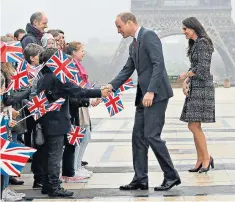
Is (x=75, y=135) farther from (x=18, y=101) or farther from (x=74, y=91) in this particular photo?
(x=18, y=101)

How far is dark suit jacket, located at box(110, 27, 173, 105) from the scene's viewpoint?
6.96 metres

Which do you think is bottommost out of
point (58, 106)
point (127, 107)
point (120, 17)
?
point (127, 107)

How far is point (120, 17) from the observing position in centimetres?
710

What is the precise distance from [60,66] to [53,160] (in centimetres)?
91

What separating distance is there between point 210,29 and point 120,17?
45.0 meters

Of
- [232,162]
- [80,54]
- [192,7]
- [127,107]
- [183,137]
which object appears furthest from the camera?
[192,7]

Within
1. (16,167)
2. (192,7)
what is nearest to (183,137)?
(16,167)

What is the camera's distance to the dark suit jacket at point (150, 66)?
6961mm

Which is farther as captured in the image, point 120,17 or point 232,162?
point 232,162

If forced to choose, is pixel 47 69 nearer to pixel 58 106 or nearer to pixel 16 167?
pixel 58 106

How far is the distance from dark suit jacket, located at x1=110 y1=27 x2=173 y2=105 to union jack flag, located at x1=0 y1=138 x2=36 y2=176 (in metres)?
1.61

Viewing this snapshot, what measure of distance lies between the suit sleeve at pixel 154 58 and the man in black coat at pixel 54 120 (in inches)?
21.1

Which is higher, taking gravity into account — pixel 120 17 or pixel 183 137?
pixel 120 17

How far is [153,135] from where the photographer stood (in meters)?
7.08
